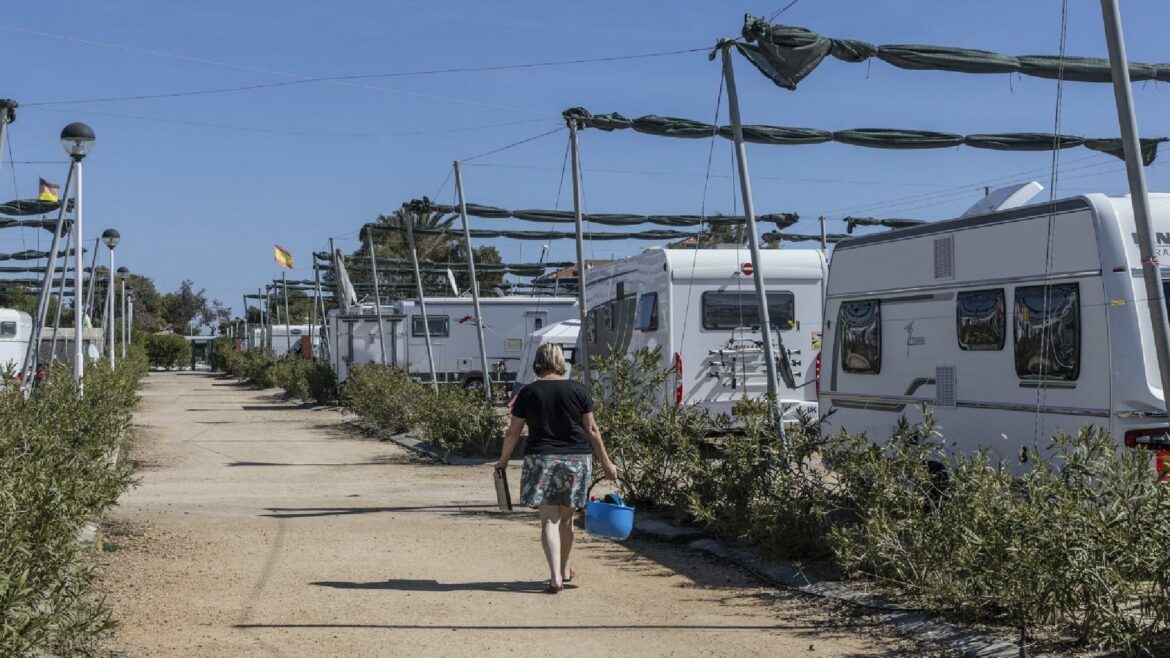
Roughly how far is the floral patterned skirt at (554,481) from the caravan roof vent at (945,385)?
11.1ft

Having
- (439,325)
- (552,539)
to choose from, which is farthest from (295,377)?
(552,539)

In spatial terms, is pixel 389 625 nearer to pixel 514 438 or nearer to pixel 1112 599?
pixel 514 438

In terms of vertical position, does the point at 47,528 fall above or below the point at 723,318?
below

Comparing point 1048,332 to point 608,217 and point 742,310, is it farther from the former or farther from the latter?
point 608,217

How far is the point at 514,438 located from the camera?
8.34 m

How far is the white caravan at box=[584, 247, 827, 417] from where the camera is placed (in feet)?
54.7

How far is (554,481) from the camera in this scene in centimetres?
810

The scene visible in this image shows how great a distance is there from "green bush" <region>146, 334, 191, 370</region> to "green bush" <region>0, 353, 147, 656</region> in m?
78.1

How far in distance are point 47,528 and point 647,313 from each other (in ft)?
40.4

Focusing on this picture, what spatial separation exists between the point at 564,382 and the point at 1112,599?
3738mm

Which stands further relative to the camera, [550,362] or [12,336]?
[12,336]

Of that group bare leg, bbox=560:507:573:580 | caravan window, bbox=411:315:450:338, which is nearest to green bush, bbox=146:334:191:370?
caravan window, bbox=411:315:450:338

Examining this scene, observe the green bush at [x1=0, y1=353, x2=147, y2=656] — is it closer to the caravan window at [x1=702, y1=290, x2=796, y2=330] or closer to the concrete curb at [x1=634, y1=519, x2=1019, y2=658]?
the concrete curb at [x1=634, y1=519, x2=1019, y2=658]

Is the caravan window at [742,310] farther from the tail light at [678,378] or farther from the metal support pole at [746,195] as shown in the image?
the metal support pole at [746,195]
